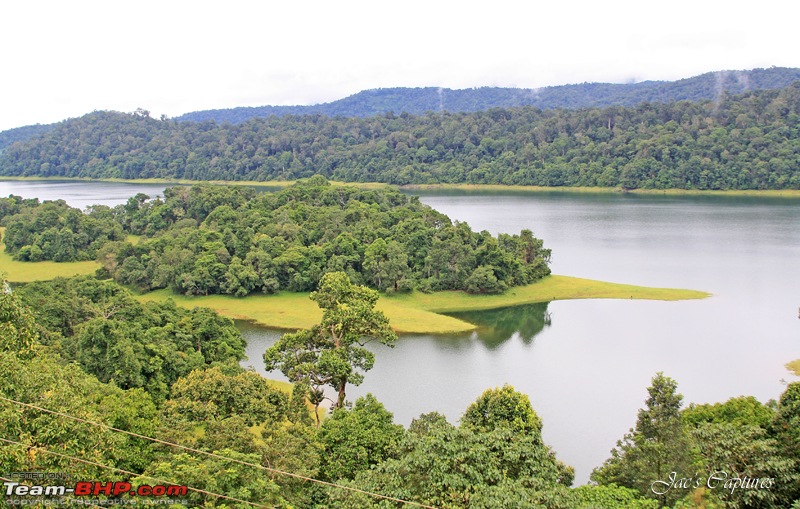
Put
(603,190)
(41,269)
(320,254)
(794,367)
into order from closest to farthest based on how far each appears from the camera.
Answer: (794,367) < (320,254) < (41,269) < (603,190)

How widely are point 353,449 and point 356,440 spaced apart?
258mm

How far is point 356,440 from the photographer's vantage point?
18406 millimetres

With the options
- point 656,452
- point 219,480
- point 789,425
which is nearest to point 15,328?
point 219,480

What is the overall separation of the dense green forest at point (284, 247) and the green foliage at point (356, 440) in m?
30.1

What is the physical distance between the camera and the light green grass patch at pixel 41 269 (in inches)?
2226

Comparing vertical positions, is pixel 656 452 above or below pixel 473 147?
below

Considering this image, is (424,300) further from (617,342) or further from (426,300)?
(617,342)

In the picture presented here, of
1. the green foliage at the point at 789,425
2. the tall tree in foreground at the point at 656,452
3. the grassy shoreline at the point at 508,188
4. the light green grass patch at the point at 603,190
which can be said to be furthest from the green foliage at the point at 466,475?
the light green grass patch at the point at 603,190

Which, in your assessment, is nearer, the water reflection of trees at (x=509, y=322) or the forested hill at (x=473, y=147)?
the water reflection of trees at (x=509, y=322)

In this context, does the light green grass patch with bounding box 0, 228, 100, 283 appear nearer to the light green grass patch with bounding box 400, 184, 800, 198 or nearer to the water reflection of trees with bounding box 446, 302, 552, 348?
the water reflection of trees with bounding box 446, 302, 552, 348

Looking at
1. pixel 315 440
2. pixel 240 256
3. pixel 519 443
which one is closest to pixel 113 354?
pixel 315 440

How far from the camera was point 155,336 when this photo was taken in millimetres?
28797

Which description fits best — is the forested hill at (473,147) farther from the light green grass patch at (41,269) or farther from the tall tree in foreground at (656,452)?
the tall tree in foreground at (656,452)

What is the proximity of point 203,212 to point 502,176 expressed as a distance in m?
70.6
